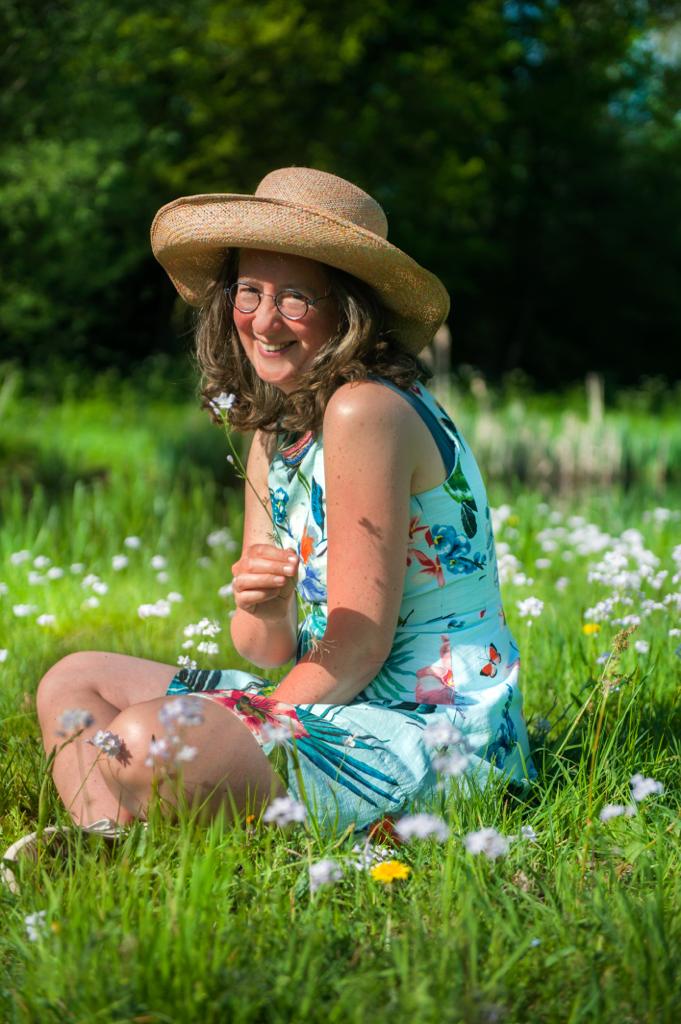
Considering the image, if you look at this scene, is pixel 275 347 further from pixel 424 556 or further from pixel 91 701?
pixel 91 701

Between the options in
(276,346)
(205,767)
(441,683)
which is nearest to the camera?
(205,767)

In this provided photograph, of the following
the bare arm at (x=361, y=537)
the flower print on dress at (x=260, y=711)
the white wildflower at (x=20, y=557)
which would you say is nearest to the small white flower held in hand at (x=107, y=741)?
the flower print on dress at (x=260, y=711)

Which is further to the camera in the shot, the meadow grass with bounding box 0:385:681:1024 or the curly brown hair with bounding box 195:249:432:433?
the curly brown hair with bounding box 195:249:432:433

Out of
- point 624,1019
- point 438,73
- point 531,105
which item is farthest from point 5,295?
point 531,105

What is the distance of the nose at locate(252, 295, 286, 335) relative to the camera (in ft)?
8.36

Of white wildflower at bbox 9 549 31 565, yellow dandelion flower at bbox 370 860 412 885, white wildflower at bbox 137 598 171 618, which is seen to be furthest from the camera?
white wildflower at bbox 9 549 31 565

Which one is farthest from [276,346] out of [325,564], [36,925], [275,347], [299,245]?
[36,925]

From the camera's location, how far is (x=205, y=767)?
2234mm

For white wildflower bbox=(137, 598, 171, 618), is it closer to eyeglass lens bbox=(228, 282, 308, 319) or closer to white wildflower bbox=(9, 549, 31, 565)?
eyeglass lens bbox=(228, 282, 308, 319)

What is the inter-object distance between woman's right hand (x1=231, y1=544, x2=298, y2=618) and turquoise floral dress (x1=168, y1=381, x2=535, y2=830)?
20 cm

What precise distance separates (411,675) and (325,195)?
3.58ft

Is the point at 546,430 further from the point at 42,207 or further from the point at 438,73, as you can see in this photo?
the point at 438,73

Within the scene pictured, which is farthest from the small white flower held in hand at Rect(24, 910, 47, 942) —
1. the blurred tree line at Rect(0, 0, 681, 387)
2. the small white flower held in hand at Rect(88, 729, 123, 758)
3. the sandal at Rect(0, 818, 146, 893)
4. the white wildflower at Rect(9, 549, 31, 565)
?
the blurred tree line at Rect(0, 0, 681, 387)

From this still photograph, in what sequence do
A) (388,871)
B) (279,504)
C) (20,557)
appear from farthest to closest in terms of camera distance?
(20,557) < (279,504) < (388,871)
